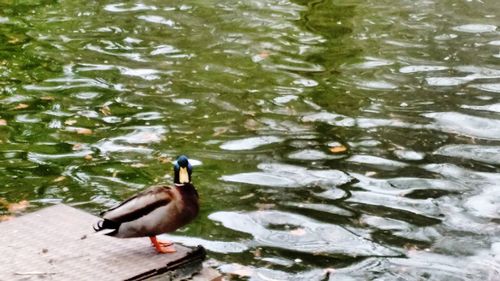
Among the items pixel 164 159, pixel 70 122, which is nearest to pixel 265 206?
pixel 164 159

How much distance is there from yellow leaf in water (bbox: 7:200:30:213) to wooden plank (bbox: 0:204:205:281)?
72 centimetres

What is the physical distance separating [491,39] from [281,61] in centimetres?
268

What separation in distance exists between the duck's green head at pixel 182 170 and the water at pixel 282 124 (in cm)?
76

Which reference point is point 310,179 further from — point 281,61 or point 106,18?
point 106,18

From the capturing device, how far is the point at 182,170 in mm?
5207

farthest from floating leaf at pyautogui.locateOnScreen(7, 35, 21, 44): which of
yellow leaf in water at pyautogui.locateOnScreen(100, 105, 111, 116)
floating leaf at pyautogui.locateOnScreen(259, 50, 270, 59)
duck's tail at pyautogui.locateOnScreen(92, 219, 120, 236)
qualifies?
duck's tail at pyautogui.locateOnScreen(92, 219, 120, 236)

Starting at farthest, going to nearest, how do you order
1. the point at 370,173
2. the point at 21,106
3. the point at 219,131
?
1. the point at 21,106
2. the point at 219,131
3. the point at 370,173

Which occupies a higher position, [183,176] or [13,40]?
[183,176]

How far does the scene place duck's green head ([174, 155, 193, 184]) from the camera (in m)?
5.18

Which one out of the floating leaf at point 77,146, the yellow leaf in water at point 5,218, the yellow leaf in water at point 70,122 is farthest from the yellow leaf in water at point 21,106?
the yellow leaf in water at point 5,218

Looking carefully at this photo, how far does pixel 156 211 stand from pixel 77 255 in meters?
0.57

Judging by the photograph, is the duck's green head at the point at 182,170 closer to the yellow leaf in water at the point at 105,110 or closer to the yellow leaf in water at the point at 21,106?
the yellow leaf in water at the point at 105,110

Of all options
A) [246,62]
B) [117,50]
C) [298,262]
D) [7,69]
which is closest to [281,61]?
[246,62]

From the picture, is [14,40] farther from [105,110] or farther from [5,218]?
[5,218]
